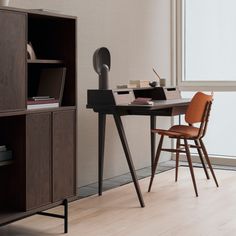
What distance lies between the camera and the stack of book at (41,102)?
11.1 ft

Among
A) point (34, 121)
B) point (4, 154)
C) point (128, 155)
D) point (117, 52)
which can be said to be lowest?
point (128, 155)

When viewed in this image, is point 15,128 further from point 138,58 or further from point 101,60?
point 138,58

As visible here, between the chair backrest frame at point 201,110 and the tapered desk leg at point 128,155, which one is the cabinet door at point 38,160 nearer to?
the tapered desk leg at point 128,155

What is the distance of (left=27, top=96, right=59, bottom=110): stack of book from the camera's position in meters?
3.37

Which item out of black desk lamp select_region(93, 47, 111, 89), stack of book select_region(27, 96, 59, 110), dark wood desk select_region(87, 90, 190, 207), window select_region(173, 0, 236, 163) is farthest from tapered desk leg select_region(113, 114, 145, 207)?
window select_region(173, 0, 236, 163)

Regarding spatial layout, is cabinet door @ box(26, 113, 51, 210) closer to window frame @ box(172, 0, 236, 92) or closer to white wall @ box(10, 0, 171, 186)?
white wall @ box(10, 0, 171, 186)

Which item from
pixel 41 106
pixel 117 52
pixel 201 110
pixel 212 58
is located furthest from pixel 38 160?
pixel 212 58

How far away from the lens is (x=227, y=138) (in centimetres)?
628

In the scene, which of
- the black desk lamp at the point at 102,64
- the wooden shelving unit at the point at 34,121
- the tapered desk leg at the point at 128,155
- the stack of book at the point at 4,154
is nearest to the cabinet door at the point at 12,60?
the wooden shelving unit at the point at 34,121

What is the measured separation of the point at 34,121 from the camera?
3.36 m

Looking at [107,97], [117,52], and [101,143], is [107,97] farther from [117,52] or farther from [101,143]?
[117,52]

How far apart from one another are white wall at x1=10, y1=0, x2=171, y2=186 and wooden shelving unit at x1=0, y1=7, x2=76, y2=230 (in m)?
0.61

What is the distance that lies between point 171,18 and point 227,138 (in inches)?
61.5

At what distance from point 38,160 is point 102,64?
1.56 meters
